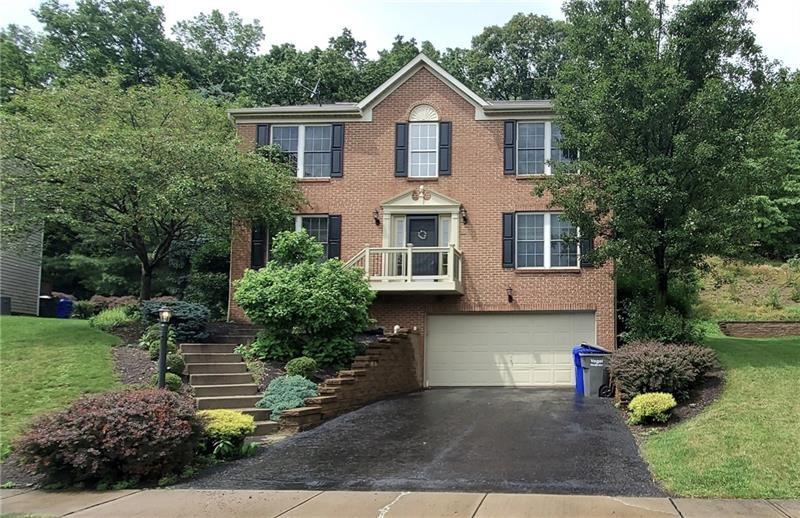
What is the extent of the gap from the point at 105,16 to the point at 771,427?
1533 inches

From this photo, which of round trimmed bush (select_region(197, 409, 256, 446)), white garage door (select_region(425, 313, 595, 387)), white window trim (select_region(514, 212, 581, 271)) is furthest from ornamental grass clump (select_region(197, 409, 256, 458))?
white window trim (select_region(514, 212, 581, 271))

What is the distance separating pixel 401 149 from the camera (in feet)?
59.9

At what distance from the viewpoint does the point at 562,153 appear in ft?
56.6

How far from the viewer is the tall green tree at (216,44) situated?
1523 inches

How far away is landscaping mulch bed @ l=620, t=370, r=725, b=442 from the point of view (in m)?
10.1

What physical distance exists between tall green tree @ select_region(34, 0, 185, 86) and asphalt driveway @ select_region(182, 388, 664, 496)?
3116 centimetres

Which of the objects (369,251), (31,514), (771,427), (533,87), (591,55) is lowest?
(31,514)

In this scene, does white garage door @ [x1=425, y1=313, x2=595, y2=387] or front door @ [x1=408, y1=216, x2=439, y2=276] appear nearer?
white garage door @ [x1=425, y1=313, x2=595, y2=387]

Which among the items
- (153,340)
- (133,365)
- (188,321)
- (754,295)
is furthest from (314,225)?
(754,295)

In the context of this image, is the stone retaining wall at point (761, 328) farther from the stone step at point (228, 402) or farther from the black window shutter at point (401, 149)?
the stone step at point (228, 402)

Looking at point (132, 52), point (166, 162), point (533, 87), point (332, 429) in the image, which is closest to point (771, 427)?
point (332, 429)

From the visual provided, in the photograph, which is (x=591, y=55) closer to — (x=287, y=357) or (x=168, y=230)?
(x=287, y=357)

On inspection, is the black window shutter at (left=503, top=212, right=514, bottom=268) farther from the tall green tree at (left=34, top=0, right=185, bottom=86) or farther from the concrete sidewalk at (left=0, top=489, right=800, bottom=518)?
the tall green tree at (left=34, top=0, right=185, bottom=86)

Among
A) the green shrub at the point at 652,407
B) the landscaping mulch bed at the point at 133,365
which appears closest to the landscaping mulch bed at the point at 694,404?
the green shrub at the point at 652,407
